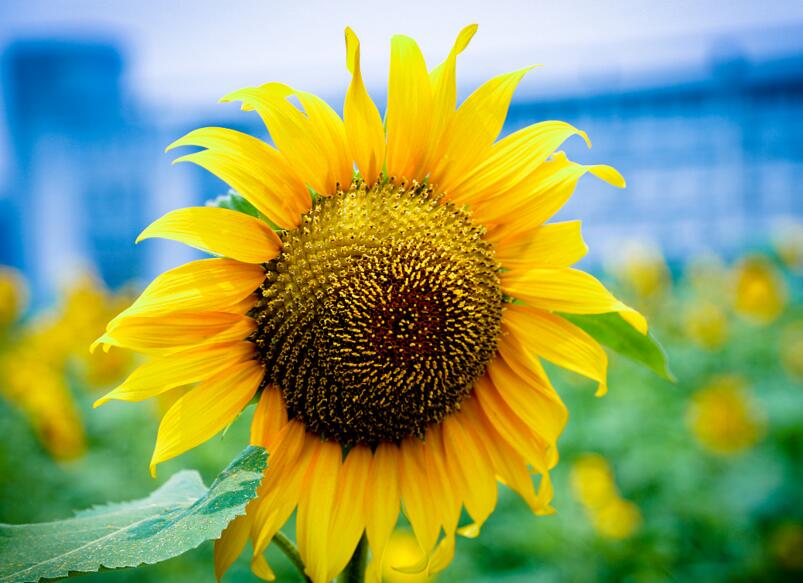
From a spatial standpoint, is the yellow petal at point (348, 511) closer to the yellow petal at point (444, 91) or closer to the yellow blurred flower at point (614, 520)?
the yellow petal at point (444, 91)

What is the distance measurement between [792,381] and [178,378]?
4983 millimetres

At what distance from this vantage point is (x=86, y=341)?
16.8 feet

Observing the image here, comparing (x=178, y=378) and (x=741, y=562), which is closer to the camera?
(x=178, y=378)

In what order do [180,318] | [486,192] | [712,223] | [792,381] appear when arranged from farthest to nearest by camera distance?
[712,223] < [792,381] < [486,192] < [180,318]

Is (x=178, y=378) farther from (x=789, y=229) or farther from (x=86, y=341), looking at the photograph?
(x=789, y=229)

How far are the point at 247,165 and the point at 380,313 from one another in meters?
0.29

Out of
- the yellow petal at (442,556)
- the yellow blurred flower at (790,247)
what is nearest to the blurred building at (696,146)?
the yellow blurred flower at (790,247)

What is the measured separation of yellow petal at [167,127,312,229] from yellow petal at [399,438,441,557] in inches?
15.4

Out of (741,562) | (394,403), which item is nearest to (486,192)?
(394,403)

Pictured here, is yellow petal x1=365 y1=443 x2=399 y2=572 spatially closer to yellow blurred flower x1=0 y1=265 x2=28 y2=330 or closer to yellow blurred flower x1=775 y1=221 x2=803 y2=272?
yellow blurred flower x1=0 y1=265 x2=28 y2=330

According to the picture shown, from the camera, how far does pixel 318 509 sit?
1.05 meters

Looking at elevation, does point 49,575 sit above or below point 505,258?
below

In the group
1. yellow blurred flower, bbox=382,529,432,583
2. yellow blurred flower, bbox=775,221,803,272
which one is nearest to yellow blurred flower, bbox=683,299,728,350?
yellow blurred flower, bbox=775,221,803,272

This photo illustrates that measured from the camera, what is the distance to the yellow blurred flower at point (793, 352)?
196 inches
